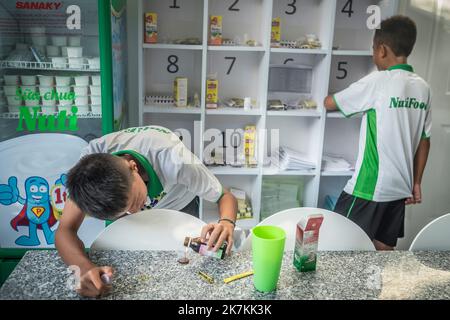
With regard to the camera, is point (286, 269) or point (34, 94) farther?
point (34, 94)

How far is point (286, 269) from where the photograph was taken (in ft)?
3.45

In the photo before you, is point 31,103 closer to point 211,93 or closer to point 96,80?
point 96,80

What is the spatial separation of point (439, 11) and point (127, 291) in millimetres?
2295

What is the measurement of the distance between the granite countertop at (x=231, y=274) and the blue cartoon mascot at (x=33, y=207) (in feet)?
3.98

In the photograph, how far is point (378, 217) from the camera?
2109 millimetres

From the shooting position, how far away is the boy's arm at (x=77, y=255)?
2.99 ft

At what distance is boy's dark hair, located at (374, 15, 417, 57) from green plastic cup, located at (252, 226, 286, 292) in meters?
1.55

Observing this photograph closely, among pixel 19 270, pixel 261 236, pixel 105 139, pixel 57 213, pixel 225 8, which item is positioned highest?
pixel 225 8

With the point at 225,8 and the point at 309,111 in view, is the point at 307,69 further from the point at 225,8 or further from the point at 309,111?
the point at 225,8

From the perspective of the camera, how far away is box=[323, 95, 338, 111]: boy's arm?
2.26 metres

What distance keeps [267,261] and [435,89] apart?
2.01 m

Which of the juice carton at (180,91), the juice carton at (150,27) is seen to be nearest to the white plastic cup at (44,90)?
the juice carton at (150,27)

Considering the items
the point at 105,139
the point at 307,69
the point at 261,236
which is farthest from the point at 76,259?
the point at 307,69

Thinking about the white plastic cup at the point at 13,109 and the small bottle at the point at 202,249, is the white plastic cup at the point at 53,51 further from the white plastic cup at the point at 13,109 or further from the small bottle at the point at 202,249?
the small bottle at the point at 202,249
